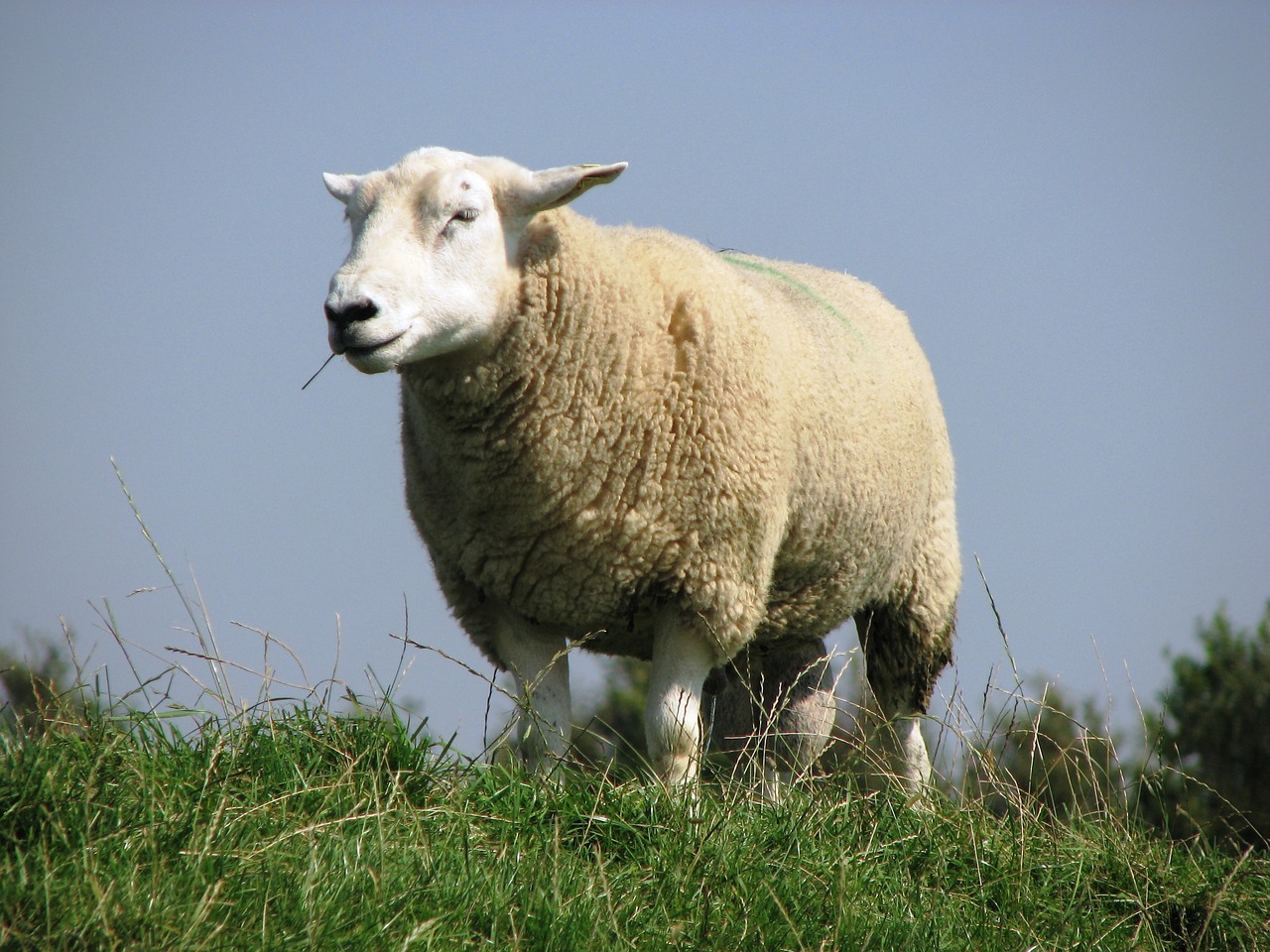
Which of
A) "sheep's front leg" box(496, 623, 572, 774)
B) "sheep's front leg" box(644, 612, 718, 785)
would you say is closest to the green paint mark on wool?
"sheep's front leg" box(644, 612, 718, 785)

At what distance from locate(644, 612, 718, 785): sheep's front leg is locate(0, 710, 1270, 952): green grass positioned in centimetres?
57

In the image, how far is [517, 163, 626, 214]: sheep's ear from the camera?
419 centimetres

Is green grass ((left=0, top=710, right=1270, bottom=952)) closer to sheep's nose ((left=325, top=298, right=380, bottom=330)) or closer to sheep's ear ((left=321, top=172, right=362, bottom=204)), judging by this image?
sheep's nose ((left=325, top=298, right=380, bottom=330))

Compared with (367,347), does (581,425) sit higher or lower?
lower

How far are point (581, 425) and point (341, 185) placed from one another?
1194mm

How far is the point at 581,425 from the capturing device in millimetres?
4262

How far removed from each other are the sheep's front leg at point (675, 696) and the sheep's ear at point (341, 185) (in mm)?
1773

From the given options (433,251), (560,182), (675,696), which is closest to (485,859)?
(675,696)

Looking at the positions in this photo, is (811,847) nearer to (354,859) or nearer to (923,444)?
(354,859)

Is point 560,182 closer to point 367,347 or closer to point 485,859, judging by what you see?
point 367,347

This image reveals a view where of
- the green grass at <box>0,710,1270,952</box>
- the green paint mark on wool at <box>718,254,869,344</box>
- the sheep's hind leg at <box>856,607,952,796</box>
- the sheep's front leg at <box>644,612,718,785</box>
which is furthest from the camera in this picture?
the sheep's hind leg at <box>856,607,952,796</box>

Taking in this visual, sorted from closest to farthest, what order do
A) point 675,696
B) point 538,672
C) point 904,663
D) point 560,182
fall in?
1. point 560,182
2. point 675,696
3. point 538,672
4. point 904,663

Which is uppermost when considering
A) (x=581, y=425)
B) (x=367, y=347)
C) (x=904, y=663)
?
(x=367, y=347)

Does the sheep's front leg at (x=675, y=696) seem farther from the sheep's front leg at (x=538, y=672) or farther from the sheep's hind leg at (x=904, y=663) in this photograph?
the sheep's hind leg at (x=904, y=663)
